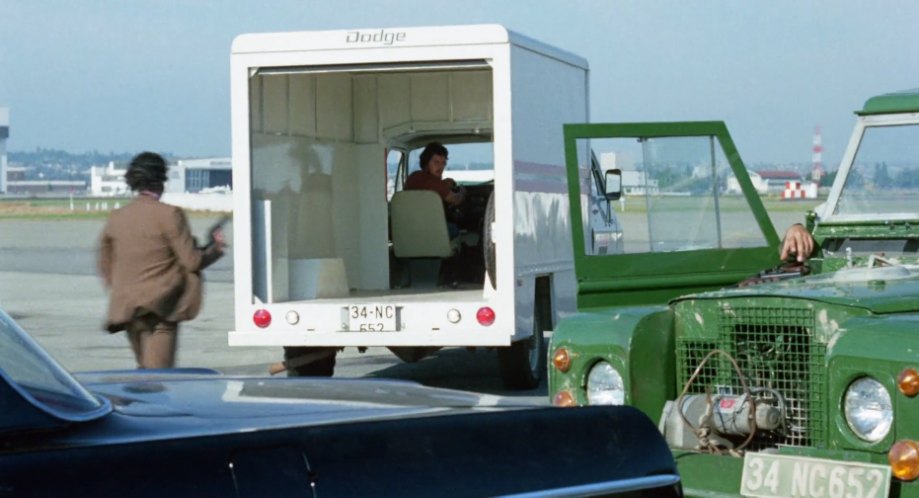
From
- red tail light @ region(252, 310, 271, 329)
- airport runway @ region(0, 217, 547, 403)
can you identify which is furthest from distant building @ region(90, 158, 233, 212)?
red tail light @ region(252, 310, 271, 329)

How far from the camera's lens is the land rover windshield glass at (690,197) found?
7.68 m

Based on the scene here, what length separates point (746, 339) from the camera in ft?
19.8

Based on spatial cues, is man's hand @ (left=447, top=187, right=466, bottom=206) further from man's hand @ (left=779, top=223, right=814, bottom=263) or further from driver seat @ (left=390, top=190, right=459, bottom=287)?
man's hand @ (left=779, top=223, right=814, bottom=263)

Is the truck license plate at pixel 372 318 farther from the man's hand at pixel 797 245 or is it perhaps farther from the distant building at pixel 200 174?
the distant building at pixel 200 174

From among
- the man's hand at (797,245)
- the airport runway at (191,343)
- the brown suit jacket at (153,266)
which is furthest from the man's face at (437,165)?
the man's hand at (797,245)

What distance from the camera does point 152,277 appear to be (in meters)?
8.76

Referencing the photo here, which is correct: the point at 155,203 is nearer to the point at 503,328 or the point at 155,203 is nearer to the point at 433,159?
the point at 503,328

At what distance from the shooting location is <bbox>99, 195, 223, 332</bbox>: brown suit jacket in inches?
344

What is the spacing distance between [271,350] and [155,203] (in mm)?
7615

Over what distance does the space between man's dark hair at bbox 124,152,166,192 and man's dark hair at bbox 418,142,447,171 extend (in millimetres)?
5481

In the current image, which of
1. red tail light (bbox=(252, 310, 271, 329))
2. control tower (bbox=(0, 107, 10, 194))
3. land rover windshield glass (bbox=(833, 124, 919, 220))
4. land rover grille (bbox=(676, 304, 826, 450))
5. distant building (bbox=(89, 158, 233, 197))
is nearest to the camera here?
land rover grille (bbox=(676, 304, 826, 450))

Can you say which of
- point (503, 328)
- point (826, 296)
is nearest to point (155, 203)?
point (503, 328)

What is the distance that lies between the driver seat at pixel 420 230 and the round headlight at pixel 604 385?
7851mm

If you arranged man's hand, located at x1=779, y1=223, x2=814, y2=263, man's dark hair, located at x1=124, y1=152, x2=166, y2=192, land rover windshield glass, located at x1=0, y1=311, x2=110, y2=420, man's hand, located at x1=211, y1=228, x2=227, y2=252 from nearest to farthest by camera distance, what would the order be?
land rover windshield glass, located at x1=0, y1=311, x2=110, y2=420
man's hand, located at x1=779, y1=223, x2=814, y2=263
man's dark hair, located at x1=124, y1=152, x2=166, y2=192
man's hand, located at x1=211, y1=228, x2=227, y2=252
